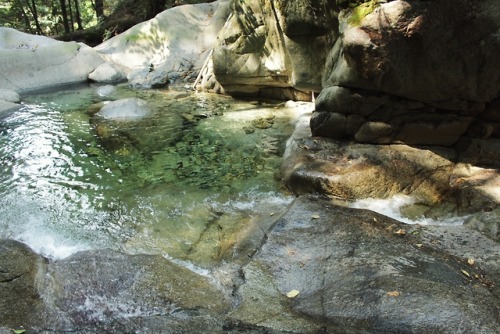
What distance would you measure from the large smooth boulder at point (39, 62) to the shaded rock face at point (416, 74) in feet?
38.2

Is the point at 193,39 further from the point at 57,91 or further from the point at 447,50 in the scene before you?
the point at 447,50

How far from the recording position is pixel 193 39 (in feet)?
51.2

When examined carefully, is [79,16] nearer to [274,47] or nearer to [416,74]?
[274,47]

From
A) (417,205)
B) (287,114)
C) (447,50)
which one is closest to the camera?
(447,50)

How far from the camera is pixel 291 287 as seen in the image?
3.63 metres

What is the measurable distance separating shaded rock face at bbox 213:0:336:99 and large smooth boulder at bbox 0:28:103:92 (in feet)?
21.9

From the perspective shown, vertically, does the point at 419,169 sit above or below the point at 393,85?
below

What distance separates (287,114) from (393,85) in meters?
4.42

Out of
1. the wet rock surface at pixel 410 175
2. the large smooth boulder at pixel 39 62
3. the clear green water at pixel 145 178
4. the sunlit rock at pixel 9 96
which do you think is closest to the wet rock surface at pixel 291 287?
the clear green water at pixel 145 178

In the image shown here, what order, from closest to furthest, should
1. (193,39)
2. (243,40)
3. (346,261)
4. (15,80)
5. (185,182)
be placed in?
(346,261), (185,182), (243,40), (15,80), (193,39)

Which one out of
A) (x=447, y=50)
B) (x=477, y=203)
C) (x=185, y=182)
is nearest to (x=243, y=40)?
(x=185, y=182)

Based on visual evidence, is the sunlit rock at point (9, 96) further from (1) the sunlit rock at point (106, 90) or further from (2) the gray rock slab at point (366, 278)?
(2) the gray rock slab at point (366, 278)

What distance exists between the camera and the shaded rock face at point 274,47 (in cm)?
784

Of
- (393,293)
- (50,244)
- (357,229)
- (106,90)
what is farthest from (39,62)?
(393,293)
